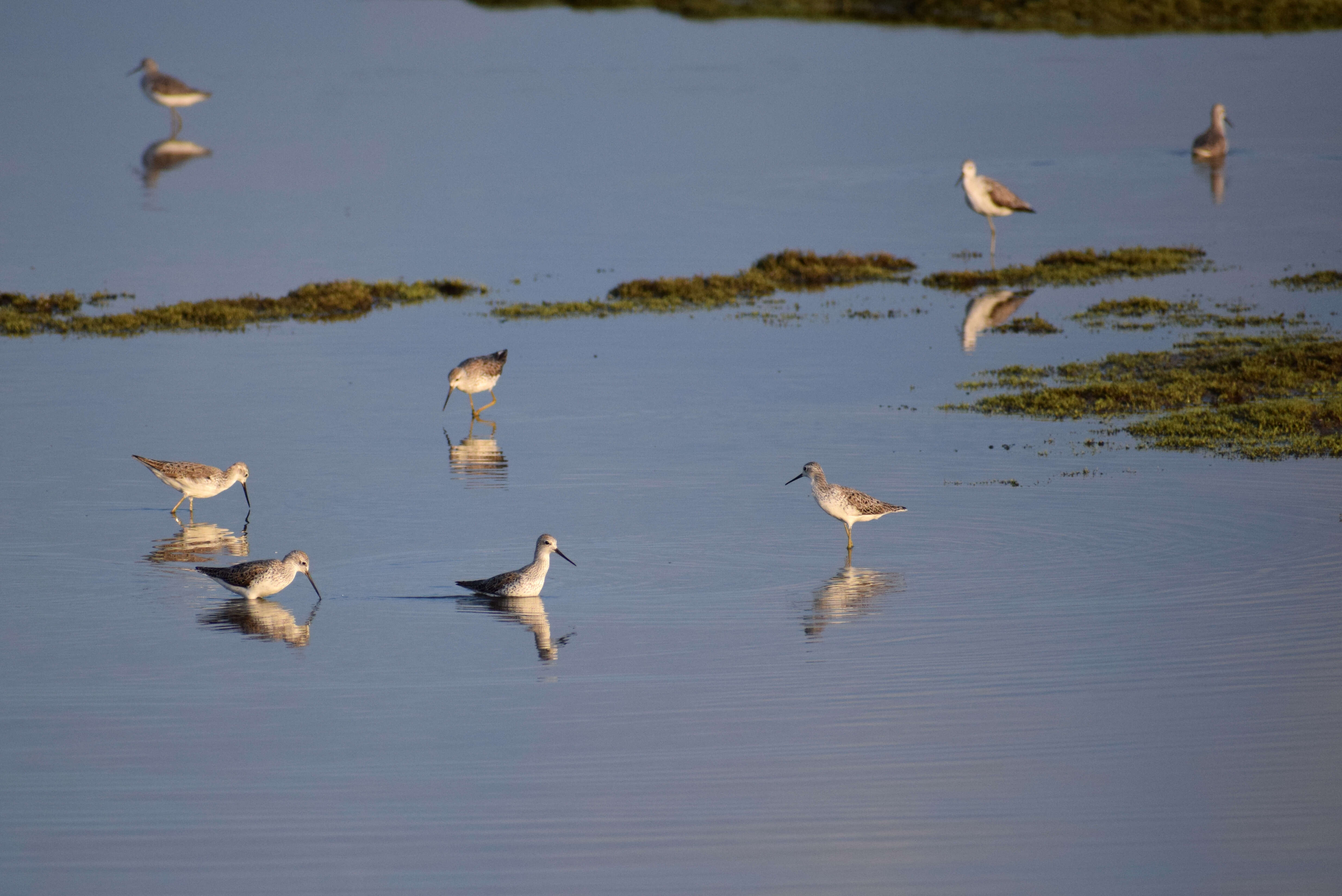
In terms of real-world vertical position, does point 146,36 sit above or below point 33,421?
above

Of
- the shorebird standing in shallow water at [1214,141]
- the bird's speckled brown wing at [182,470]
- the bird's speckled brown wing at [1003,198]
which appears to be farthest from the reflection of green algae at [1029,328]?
the shorebird standing in shallow water at [1214,141]

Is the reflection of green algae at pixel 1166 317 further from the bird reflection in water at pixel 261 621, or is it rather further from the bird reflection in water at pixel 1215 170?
the bird reflection in water at pixel 261 621

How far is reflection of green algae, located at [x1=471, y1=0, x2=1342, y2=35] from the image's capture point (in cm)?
8438

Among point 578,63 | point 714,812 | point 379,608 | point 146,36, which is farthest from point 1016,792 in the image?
point 146,36

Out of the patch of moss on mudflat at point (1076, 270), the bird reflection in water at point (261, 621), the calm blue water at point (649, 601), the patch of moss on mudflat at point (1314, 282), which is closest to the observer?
the calm blue water at point (649, 601)

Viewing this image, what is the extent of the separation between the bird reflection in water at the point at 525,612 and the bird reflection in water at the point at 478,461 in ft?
14.1

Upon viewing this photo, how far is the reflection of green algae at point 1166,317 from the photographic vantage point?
25734mm

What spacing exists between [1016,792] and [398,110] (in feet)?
187

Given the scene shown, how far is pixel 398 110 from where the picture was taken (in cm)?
6388

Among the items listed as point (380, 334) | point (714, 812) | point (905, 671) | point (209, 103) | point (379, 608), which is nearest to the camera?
point (714, 812)

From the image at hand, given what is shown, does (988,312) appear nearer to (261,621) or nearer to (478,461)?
(478,461)

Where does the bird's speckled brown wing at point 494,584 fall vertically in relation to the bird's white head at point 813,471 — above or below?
below

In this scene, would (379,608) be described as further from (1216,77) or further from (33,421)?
(1216,77)

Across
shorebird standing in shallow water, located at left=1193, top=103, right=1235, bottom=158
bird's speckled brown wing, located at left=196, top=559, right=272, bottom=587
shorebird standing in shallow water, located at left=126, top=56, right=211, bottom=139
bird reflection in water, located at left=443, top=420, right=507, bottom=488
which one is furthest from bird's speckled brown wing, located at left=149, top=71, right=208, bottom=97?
bird's speckled brown wing, located at left=196, top=559, right=272, bottom=587
